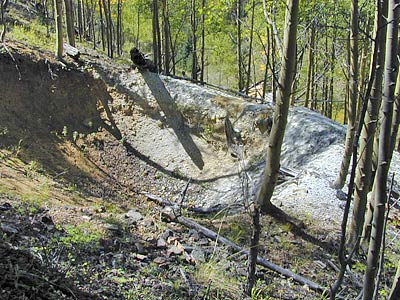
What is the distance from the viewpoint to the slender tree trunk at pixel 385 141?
73.0 inches

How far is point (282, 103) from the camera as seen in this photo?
536 cm

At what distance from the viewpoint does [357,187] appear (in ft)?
16.3

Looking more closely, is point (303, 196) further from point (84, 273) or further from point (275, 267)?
point (84, 273)

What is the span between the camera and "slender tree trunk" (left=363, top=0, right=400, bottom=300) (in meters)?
1.86

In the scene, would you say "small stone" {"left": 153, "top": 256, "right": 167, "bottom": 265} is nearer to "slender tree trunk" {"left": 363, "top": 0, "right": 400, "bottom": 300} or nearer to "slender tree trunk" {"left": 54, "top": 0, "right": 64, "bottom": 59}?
"slender tree trunk" {"left": 363, "top": 0, "right": 400, "bottom": 300}

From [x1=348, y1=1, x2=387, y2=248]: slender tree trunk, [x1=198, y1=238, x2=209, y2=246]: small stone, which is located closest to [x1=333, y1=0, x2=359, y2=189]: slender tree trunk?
[x1=348, y1=1, x2=387, y2=248]: slender tree trunk

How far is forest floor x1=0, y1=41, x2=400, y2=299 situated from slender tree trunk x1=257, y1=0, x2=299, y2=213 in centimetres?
54

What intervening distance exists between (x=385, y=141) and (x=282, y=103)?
11.6 feet

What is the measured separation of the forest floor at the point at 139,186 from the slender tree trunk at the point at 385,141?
1.44 m

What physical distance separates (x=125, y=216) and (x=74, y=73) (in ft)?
20.9

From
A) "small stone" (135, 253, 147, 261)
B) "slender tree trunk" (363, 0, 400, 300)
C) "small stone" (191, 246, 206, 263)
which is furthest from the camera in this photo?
"small stone" (191, 246, 206, 263)

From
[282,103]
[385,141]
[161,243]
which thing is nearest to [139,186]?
[161,243]

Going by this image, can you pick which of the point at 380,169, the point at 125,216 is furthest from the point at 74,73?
the point at 380,169

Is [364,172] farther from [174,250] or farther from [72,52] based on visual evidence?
[72,52]
